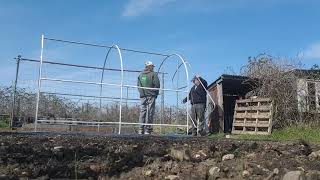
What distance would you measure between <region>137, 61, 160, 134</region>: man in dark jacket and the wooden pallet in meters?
4.61

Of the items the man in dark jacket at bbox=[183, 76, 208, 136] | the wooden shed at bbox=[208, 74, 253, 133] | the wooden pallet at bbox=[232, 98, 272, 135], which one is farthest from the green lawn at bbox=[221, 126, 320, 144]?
the wooden shed at bbox=[208, 74, 253, 133]

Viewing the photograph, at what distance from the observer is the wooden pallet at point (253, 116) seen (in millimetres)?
18750

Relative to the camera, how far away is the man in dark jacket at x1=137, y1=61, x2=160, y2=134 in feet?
53.7

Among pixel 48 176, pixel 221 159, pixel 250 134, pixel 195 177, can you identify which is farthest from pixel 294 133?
pixel 48 176

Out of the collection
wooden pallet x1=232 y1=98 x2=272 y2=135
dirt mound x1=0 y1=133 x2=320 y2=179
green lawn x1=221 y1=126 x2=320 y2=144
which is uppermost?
wooden pallet x1=232 y1=98 x2=272 y2=135

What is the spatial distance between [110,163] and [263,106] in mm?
12929

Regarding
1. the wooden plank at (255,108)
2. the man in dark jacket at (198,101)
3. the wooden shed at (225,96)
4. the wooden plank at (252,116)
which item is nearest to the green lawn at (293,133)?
the wooden plank at (252,116)

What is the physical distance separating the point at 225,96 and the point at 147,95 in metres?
5.92

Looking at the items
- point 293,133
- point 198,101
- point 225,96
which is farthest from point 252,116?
point 198,101

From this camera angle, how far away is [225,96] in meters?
21.4

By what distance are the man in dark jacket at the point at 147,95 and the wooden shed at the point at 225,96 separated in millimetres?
4390

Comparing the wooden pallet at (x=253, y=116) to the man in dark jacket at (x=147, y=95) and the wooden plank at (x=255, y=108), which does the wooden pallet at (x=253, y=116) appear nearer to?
the wooden plank at (x=255, y=108)

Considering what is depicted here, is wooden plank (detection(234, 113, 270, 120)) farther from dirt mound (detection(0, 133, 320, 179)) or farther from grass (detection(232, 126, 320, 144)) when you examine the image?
dirt mound (detection(0, 133, 320, 179))

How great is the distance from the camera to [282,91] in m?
19.8
